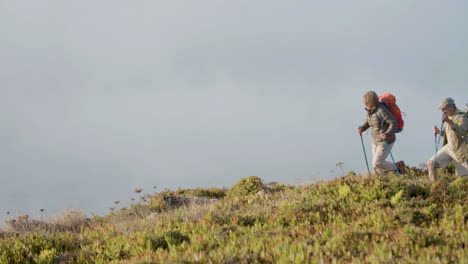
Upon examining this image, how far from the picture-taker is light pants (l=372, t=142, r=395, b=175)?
1201 centimetres

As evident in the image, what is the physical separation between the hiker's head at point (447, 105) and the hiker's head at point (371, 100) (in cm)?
170

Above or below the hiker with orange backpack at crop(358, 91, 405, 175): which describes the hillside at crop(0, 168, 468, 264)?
below

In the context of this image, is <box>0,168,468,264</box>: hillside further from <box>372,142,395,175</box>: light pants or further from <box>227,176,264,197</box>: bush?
<box>227,176,264,197</box>: bush

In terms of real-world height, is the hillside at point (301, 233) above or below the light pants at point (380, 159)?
below

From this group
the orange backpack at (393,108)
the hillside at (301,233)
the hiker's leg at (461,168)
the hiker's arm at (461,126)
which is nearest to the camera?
the hillside at (301,233)

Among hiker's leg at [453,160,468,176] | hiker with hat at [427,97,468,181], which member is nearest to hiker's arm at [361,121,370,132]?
hiker with hat at [427,97,468,181]

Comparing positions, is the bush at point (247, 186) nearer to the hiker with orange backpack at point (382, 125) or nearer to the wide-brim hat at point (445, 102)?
the hiker with orange backpack at point (382, 125)

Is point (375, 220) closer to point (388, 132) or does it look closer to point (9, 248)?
point (388, 132)

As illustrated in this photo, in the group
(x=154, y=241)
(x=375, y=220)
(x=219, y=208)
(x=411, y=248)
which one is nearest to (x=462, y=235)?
(x=411, y=248)

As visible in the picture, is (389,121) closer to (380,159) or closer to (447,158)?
(380,159)

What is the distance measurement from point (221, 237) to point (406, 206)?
3.76 meters

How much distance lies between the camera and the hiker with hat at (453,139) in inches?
421

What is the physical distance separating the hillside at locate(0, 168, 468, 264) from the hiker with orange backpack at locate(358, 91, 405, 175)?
5.42 feet

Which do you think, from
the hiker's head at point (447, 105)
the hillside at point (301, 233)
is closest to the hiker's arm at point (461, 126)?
the hiker's head at point (447, 105)
